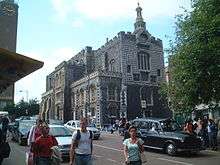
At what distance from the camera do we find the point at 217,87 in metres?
21.9

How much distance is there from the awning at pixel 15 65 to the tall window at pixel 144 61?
191ft

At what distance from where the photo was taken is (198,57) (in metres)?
21.5

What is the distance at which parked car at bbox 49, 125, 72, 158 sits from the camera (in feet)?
54.9

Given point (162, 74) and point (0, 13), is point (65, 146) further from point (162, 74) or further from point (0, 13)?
point (0, 13)

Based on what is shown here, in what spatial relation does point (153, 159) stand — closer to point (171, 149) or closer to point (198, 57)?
point (171, 149)

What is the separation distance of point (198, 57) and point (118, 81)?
134 feet

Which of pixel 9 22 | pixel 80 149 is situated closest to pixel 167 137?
pixel 80 149

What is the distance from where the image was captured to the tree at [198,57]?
68.4 ft

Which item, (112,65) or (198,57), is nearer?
(198,57)

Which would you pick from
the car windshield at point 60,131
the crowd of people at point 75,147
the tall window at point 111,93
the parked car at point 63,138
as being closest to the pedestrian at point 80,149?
the crowd of people at point 75,147

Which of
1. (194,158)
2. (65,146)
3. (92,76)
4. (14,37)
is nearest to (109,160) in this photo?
(65,146)

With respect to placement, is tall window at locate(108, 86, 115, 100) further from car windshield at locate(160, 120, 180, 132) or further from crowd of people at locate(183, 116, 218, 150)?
car windshield at locate(160, 120, 180, 132)

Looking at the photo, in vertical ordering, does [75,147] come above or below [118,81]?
below

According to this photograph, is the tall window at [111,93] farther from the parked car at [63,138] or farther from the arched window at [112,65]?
the parked car at [63,138]
